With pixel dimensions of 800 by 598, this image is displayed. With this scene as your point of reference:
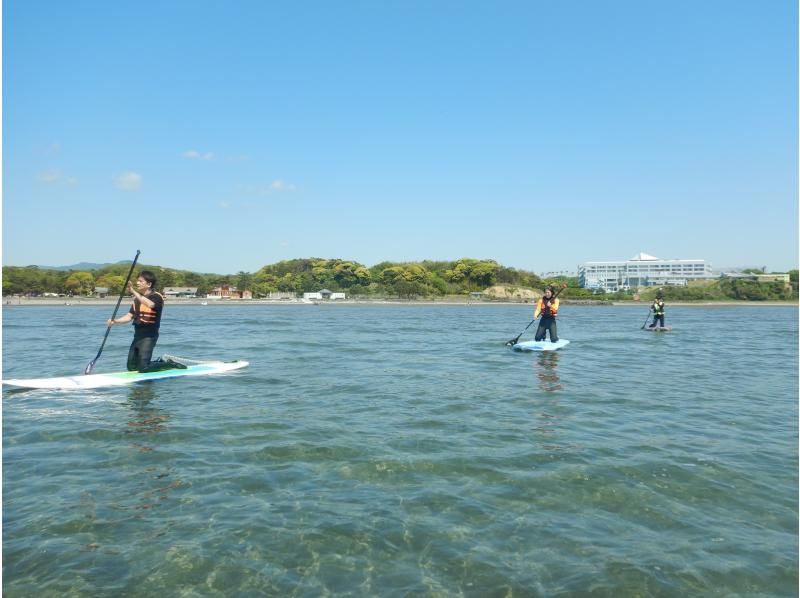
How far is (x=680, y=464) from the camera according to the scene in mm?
8312

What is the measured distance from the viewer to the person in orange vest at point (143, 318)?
13.9 metres

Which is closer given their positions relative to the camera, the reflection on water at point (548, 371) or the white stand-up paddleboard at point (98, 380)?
the white stand-up paddleboard at point (98, 380)

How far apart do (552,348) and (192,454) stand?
59.7ft

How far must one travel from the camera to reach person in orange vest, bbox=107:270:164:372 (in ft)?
45.6

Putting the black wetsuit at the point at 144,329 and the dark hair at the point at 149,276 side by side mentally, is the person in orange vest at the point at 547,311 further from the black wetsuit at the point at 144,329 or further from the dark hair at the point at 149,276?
the dark hair at the point at 149,276

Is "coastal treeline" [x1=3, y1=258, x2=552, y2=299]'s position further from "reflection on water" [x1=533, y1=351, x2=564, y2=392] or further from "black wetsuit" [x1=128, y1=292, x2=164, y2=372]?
"black wetsuit" [x1=128, y1=292, x2=164, y2=372]

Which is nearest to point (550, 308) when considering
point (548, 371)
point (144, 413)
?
point (548, 371)

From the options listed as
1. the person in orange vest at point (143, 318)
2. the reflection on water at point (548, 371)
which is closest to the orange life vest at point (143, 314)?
the person in orange vest at point (143, 318)

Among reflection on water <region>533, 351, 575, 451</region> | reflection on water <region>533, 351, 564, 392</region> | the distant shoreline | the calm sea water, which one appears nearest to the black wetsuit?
the calm sea water

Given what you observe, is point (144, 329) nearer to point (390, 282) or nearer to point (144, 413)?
point (144, 413)

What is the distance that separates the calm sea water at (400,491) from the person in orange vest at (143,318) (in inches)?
42.5

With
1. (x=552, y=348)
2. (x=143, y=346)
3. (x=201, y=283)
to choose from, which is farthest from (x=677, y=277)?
(x=143, y=346)

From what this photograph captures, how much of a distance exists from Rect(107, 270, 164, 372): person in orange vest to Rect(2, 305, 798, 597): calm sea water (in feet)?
3.55

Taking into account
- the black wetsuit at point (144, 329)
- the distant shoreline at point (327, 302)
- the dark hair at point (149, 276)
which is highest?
the dark hair at point (149, 276)
